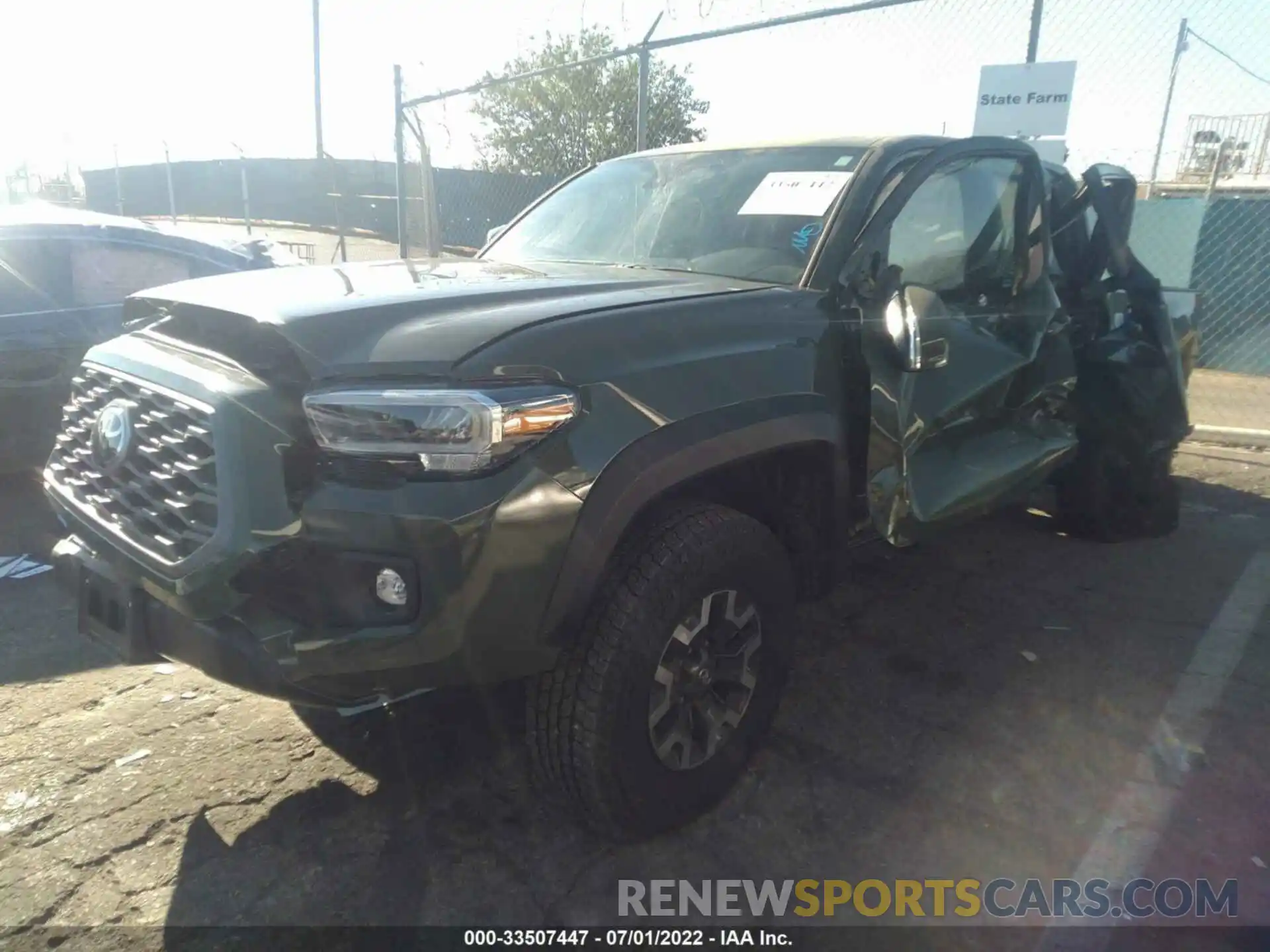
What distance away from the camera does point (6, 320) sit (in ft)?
14.9

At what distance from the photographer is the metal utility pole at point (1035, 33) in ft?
18.8

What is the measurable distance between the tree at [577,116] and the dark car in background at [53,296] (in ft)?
52.0

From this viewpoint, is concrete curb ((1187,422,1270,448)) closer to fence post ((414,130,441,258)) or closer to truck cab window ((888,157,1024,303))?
truck cab window ((888,157,1024,303))

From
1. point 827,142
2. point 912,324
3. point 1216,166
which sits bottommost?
point 912,324

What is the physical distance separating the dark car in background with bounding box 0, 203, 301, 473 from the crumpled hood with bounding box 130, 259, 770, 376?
2.44 m

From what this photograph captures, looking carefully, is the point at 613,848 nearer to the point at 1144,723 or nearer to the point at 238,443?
the point at 238,443

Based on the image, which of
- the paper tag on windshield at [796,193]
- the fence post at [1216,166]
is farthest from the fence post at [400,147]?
the fence post at [1216,166]

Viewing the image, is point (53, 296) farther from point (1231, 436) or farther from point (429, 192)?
point (1231, 436)

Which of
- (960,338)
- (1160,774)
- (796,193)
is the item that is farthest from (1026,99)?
(1160,774)

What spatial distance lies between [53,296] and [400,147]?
4.33 meters

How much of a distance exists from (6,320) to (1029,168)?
474 centimetres

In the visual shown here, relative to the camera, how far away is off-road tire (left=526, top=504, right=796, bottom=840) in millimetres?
2189

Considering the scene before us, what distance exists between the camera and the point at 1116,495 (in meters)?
4.70

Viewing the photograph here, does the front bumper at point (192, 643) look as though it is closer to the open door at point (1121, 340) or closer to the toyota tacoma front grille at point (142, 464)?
the toyota tacoma front grille at point (142, 464)
